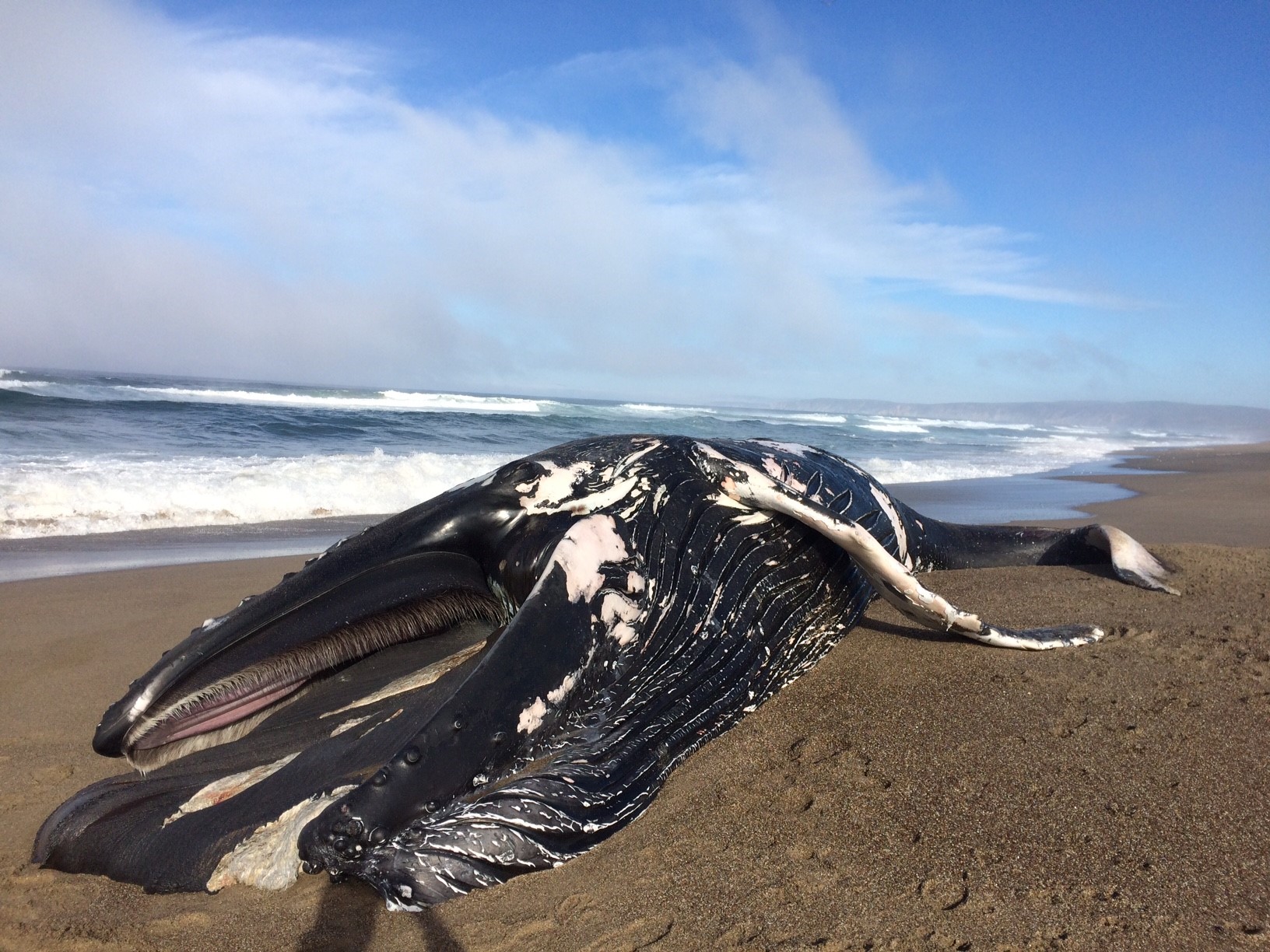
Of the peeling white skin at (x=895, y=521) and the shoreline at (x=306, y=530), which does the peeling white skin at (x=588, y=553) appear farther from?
the shoreline at (x=306, y=530)

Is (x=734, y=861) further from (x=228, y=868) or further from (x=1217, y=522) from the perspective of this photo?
(x=1217, y=522)

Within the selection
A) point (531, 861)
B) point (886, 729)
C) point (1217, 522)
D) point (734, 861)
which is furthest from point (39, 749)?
point (1217, 522)

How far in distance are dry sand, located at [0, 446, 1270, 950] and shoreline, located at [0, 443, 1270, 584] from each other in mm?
4028

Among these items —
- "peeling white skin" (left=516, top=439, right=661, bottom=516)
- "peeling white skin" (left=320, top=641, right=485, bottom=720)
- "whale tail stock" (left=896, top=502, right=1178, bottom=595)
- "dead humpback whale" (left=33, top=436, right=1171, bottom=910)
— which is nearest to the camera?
"dead humpback whale" (left=33, top=436, right=1171, bottom=910)

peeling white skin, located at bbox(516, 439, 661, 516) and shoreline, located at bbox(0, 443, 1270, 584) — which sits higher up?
peeling white skin, located at bbox(516, 439, 661, 516)

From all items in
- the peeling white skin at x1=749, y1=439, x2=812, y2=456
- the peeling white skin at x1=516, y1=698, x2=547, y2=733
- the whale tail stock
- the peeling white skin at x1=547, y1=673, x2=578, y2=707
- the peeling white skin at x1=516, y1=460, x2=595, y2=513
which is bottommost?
the peeling white skin at x1=516, y1=698, x2=547, y2=733

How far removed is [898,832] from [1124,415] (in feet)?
332

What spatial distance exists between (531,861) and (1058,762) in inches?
67.7

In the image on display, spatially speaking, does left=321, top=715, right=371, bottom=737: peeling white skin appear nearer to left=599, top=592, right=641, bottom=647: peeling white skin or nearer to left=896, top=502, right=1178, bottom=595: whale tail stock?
left=599, top=592, right=641, bottom=647: peeling white skin

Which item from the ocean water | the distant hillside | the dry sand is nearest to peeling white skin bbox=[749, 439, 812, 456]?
the dry sand

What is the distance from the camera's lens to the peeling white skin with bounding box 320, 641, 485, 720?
10.6 feet

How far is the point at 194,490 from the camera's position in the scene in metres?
10.6

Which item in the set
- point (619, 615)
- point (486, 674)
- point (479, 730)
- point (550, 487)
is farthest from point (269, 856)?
point (550, 487)

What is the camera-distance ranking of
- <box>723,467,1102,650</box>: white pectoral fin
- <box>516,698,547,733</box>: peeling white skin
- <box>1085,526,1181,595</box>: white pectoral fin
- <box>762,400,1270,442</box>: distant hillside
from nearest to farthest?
<box>516,698,547,733</box>: peeling white skin < <box>723,467,1102,650</box>: white pectoral fin < <box>1085,526,1181,595</box>: white pectoral fin < <box>762,400,1270,442</box>: distant hillside
